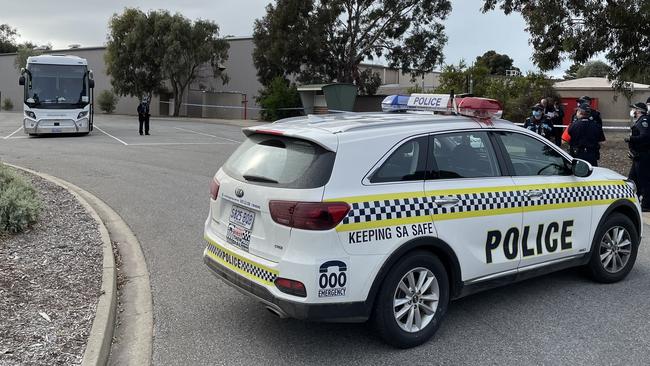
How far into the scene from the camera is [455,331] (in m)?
4.48

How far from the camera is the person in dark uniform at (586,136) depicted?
10031mm

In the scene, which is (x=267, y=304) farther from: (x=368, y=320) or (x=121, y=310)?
(x=121, y=310)

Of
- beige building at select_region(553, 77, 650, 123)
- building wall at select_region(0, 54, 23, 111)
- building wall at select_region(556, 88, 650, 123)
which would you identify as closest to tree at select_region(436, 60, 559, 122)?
beige building at select_region(553, 77, 650, 123)

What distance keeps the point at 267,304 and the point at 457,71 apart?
25.7 metres

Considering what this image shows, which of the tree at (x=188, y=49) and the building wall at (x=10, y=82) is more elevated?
the tree at (x=188, y=49)

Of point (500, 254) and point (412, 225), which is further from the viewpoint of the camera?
point (500, 254)

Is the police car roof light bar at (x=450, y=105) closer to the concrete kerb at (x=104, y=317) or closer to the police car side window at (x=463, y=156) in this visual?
the police car side window at (x=463, y=156)

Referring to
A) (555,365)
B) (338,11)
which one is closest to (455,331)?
(555,365)

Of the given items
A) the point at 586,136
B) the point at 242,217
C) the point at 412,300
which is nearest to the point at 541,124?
the point at 586,136

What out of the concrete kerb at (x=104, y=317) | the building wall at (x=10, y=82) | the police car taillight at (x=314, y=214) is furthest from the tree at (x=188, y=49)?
the police car taillight at (x=314, y=214)

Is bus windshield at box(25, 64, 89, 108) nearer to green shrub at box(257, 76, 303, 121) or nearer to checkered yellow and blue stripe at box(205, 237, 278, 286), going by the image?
green shrub at box(257, 76, 303, 121)

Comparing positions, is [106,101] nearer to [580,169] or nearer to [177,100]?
[177,100]

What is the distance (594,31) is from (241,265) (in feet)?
43.2

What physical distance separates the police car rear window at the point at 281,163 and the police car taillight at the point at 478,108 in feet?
5.39
